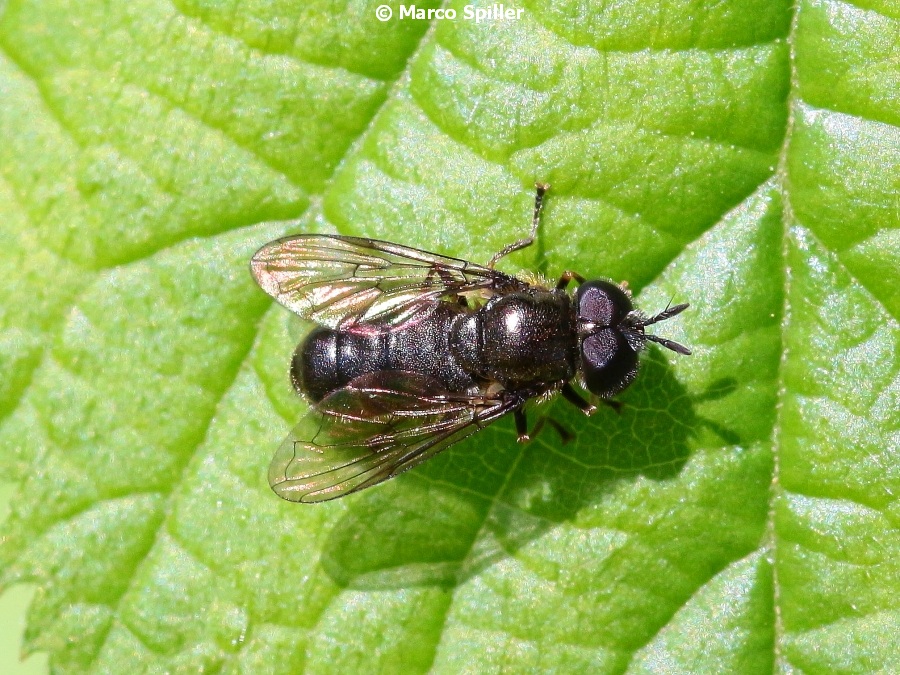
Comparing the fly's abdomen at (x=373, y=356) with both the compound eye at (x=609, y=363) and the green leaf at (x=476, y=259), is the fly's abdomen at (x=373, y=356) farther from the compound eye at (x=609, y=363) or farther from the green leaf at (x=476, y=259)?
the compound eye at (x=609, y=363)

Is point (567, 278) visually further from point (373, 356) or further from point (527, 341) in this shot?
point (373, 356)

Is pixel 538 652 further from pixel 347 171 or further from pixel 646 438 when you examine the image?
pixel 347 171

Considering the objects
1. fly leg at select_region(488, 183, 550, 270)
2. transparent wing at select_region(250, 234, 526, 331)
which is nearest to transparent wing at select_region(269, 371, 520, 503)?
transparent wing at select_region(250, 234, 526, 331)

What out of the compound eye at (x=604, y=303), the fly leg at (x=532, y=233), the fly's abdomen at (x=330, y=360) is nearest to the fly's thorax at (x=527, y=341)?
the compound eye at (x=604, y=303)

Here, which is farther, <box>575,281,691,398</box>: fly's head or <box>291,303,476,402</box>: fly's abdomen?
<box>291,303,476,402</box>: fly's abdomen

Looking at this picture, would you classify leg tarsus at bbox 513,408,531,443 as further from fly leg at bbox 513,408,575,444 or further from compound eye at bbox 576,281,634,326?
compound eye at bbox 576,281,634,326

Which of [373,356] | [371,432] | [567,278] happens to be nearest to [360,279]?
[373,356]
